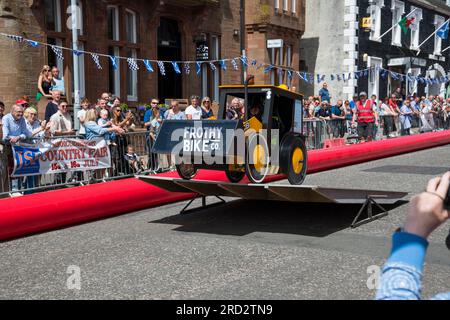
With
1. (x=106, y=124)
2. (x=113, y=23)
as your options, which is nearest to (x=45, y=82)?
(x=106, y=124)

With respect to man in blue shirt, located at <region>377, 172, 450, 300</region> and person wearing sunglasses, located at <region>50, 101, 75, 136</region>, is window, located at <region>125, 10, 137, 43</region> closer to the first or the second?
person wearing sunglasses, located at <region>50, 101, 75, 136</region>

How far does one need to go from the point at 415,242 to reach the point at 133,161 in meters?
9.57

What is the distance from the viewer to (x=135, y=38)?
18.9 meters

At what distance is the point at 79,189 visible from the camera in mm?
7918

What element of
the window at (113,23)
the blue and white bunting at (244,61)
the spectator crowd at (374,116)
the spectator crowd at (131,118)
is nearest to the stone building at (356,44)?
the spectator crowd at (374,116)

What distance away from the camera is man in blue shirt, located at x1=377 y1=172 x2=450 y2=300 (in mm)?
1536

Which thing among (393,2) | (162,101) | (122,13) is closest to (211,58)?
(162,101)

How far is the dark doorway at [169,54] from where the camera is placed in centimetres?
2067

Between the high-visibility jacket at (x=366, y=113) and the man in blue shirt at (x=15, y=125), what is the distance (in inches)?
484

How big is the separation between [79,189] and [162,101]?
13420mm

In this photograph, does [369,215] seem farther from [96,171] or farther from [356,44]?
[356,44]

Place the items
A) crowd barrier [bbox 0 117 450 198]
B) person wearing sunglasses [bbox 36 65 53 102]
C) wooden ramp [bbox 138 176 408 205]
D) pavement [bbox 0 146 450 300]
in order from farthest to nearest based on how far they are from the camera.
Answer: person wearing sunglasses [bbox 36 65 53 102] → crowd barrier [bbox 0 117 450 198] → wooden ramp [bbox 138 176 408 205] → pavement [bbox 0 146 450 300]

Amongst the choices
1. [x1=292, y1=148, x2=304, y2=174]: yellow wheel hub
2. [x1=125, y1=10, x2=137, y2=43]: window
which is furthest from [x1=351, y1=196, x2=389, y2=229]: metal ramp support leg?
[x1=125, y1=10, x2=137, y2=43]: window

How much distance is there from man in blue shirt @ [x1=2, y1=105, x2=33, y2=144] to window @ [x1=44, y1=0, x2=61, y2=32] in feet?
24.0
